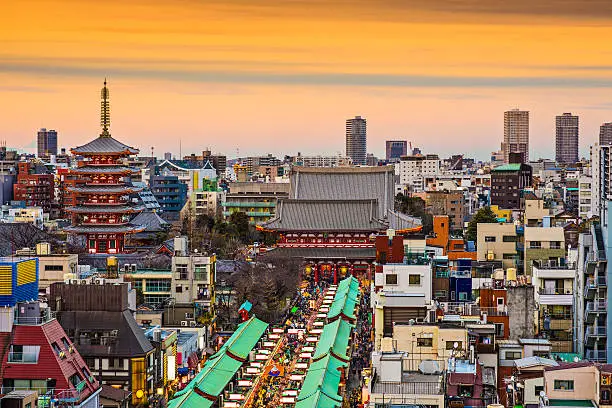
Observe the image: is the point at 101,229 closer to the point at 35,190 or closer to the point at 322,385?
the point at 322,385

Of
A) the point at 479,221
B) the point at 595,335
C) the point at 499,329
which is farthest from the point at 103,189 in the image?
the point at 595,335

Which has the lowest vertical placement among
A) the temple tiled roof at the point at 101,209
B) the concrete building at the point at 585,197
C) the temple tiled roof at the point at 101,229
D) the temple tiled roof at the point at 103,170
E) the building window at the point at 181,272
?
the building window at the point at 181,272

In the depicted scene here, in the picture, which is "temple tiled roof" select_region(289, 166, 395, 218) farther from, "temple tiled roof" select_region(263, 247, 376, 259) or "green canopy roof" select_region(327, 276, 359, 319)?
"green canopy roof" select_region(327, 276, 359, 319)

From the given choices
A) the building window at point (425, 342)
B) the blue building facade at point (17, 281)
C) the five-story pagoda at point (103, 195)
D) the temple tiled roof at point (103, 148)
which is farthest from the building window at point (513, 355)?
the temple tiled roof at point (103, 148)

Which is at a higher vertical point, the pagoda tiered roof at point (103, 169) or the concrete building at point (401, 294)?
the pagoda tiered roof at point (103, 169)

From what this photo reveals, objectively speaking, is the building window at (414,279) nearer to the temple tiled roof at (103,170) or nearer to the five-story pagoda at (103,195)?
the five-story pagoda at (103,195)
